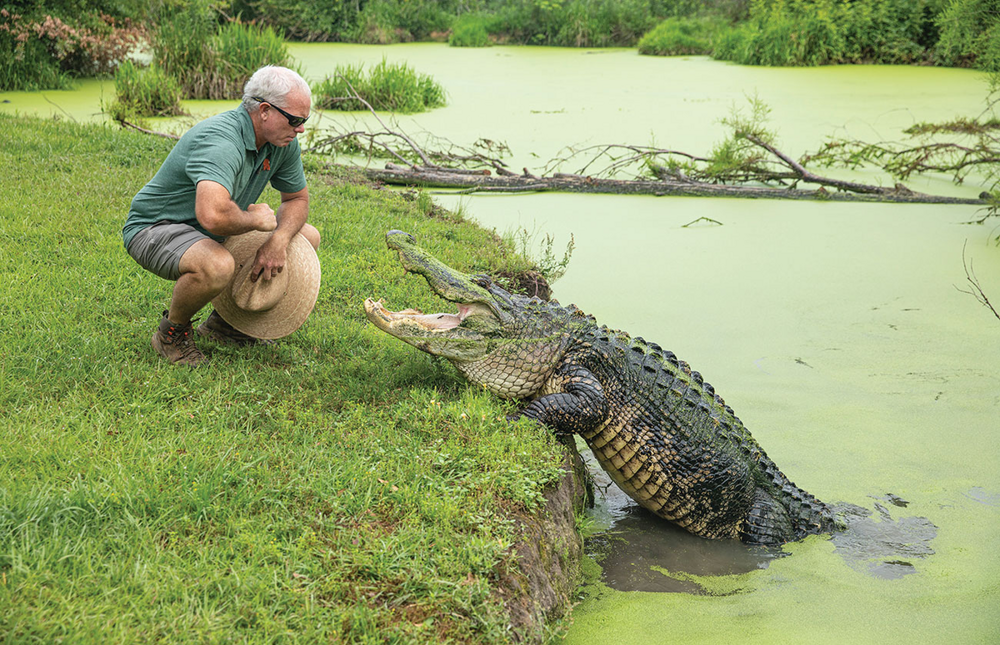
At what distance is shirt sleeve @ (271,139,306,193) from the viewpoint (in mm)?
3773

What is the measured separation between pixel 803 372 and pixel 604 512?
1.89 meters

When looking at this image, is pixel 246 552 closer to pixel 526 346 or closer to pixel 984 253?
pixel 526 346

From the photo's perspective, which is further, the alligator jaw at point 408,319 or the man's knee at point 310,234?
the man's knee at point 310,234

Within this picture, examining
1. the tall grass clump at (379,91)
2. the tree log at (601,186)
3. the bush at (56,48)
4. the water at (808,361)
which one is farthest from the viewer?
the tall grass clump at (379,91)

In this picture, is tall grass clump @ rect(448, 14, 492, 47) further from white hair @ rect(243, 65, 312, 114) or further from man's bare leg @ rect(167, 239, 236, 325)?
man's bare leg @ rect(167, 239, 236, 325)

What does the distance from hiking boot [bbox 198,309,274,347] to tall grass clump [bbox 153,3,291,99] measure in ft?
27.5

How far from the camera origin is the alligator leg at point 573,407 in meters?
3.37

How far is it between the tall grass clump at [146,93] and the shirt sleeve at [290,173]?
6.95 metres

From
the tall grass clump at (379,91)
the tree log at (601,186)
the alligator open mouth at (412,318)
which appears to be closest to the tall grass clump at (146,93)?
the tall grass clump at (379,91)

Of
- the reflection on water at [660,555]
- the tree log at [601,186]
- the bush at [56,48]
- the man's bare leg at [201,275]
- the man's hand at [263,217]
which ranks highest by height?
the bush at [56,48]

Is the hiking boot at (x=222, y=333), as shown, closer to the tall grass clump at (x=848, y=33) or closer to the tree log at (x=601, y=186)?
the tree log at (x=601, y=186)

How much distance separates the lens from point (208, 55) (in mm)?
11312

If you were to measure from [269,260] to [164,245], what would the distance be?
1.46 feet

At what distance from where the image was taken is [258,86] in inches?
131
